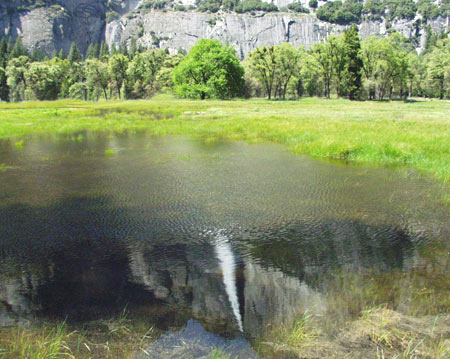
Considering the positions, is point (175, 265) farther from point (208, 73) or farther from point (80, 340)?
point (208, 73)

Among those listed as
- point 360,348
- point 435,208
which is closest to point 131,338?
point 360,348

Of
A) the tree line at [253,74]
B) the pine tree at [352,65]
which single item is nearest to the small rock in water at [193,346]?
the tree line at [253,74]

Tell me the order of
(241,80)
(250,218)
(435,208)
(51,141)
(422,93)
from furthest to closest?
1. (422,93)
2. (241,80)
3. (51,141)
4. (435,208)
5. (250,218)

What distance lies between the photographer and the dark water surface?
6395 millimetres

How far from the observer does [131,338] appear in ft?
17.9

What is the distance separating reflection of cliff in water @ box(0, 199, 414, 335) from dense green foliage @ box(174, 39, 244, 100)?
74636 mm

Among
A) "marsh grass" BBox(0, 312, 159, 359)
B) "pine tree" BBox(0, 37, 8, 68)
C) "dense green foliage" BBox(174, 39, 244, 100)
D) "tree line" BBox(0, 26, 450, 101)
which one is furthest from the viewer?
"pine tree" BBox(0, 37, 8, 68)

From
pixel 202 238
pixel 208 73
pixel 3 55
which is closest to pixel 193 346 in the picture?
pixel 202 238

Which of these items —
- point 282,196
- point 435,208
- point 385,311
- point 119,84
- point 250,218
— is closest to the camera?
point 385,311

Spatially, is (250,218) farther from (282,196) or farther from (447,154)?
(447,154)

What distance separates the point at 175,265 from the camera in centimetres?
800

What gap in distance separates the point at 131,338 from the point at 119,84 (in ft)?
368

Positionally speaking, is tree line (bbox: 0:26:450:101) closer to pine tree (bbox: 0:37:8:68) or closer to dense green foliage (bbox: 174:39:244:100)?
dense green foliage (bbox: 174:39:244:100)

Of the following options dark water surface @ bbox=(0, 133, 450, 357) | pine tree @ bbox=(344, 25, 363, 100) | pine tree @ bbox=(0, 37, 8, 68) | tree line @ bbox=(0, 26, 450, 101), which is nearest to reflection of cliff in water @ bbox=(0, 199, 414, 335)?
dark water surface @ bbox=(0, 133, 450, 357)
